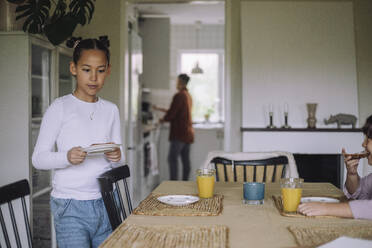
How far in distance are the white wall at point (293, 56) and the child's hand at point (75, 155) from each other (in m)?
2.68

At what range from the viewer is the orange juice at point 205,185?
1.69 m

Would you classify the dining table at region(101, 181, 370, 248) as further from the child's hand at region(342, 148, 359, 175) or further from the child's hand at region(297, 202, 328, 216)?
the child's hand at region(342, 148, 359, 175)

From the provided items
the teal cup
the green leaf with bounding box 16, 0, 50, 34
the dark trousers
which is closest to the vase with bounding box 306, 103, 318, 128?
the dark trousers

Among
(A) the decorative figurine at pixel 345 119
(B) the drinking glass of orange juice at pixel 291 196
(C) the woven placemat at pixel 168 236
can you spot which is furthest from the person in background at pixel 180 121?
(C) the woven placemat at pixel 168 236

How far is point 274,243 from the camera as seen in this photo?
1143mm

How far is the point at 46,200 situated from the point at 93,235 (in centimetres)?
142

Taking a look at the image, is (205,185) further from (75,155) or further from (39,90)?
(39,90)

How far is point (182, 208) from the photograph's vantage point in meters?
1.52

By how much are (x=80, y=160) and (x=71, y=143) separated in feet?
0.52

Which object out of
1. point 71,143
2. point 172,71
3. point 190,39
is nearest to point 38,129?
point 71,143

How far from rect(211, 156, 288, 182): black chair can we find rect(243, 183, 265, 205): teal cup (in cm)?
68

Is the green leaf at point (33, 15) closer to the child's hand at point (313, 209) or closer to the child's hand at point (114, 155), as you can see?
the child's hand at point (114, 155)

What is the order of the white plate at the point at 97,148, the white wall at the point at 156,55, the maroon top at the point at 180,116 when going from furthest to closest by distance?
1. the white wall at the point at 156,55
2. the maroon top at the point at 180,116
3. the white plate at the point at 97,148

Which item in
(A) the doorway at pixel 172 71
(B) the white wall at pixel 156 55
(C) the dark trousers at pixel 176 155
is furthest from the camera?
(B) the white wall at pixel 156 55
